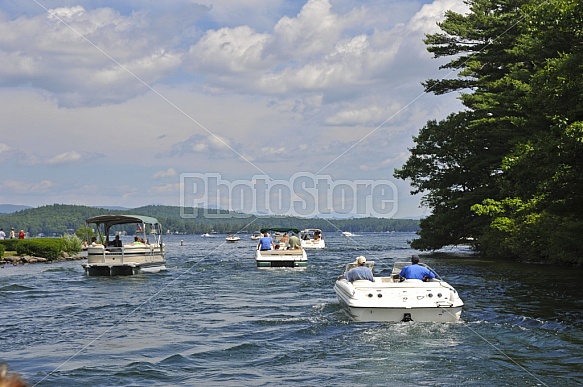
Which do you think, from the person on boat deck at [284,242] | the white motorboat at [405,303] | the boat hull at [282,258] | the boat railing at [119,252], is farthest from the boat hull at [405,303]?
the person on boat deck at [284,242]

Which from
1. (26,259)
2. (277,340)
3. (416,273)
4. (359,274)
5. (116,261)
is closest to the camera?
(277,340)

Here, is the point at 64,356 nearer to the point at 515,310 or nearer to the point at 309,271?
the point at 515,310

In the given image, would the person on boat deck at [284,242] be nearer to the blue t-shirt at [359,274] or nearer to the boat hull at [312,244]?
the boat hull at [312,244]

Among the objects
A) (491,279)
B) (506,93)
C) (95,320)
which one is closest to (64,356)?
(95,320)

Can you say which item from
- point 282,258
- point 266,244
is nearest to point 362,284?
point 282,258

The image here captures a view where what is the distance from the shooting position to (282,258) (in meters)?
41.2

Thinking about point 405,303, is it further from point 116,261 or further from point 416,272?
point 116,261

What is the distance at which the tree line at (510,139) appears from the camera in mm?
25469

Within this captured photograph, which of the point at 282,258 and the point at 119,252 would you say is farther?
the point at 282,258

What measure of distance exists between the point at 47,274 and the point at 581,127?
94.8ft

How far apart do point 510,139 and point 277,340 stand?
29.0 metres

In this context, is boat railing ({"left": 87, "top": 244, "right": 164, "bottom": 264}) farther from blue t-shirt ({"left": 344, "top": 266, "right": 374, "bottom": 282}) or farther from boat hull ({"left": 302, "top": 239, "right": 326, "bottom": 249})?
boat hull ({"left": 302, "top": 239, "right": 326, "bottom": 249})

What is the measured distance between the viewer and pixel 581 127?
74.3 feet

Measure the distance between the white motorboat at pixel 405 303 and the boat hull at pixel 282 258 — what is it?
2291cm
